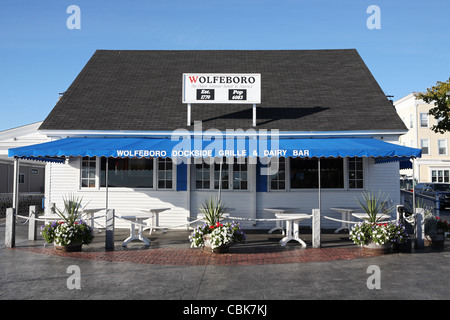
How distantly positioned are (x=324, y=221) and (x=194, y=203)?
→ 4.50 meters

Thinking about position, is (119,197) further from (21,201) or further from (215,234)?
(21,201)

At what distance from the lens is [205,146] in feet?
37.0

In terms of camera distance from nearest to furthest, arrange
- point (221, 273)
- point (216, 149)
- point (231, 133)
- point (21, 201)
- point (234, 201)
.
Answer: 1. point (221, 273)
2. point (216, 149)
3. point (231, 133)
4. point (234, 201)
5. point (21, 201)

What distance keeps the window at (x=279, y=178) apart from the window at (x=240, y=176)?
896 mm

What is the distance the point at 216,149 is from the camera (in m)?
11.0

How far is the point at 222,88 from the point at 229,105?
2083 mm

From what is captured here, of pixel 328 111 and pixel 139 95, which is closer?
pixel 328 111

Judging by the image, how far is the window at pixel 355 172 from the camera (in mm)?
13680

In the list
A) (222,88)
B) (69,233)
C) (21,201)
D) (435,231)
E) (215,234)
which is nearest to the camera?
(215,234)

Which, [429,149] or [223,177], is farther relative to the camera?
[429,149]

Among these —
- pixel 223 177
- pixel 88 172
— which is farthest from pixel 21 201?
pixel 223 177

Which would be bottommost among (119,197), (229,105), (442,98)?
(119,197)
